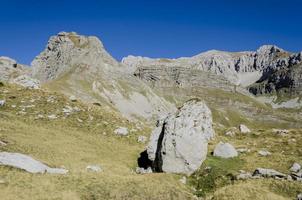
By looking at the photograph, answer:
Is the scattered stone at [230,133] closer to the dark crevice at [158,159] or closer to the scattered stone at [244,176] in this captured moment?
the dark crevice at [158,159]

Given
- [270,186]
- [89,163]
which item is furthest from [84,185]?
[270,186]

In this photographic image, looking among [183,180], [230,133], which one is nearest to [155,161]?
[183,180]

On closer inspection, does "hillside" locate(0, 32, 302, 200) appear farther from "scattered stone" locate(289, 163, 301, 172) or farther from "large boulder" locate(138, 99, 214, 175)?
"scattered stone" locate(289, 163, 301, 172)

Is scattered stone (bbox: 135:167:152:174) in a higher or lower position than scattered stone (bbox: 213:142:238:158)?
lower

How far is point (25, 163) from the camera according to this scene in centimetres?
3819

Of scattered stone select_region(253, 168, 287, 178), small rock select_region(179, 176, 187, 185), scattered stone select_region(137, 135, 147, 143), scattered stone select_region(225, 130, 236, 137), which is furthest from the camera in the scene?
scattered stone select_region(225, 130, 236, 137)

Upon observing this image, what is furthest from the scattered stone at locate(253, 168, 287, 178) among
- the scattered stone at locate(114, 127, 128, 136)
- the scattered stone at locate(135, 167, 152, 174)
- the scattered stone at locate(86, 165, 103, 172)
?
the scattered stone at locate(114, 127, 128, 136)

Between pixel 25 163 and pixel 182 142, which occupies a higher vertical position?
Result: pixel 182 142

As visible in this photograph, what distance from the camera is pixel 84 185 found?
3566cm

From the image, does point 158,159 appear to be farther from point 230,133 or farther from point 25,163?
point 230,133

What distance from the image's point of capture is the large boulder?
46.4m

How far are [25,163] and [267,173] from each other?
82.8 feet

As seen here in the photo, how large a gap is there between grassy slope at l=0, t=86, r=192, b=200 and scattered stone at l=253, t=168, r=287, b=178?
8.63 metres

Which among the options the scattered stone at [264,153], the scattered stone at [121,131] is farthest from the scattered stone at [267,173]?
the scattered stone at [121,131]
